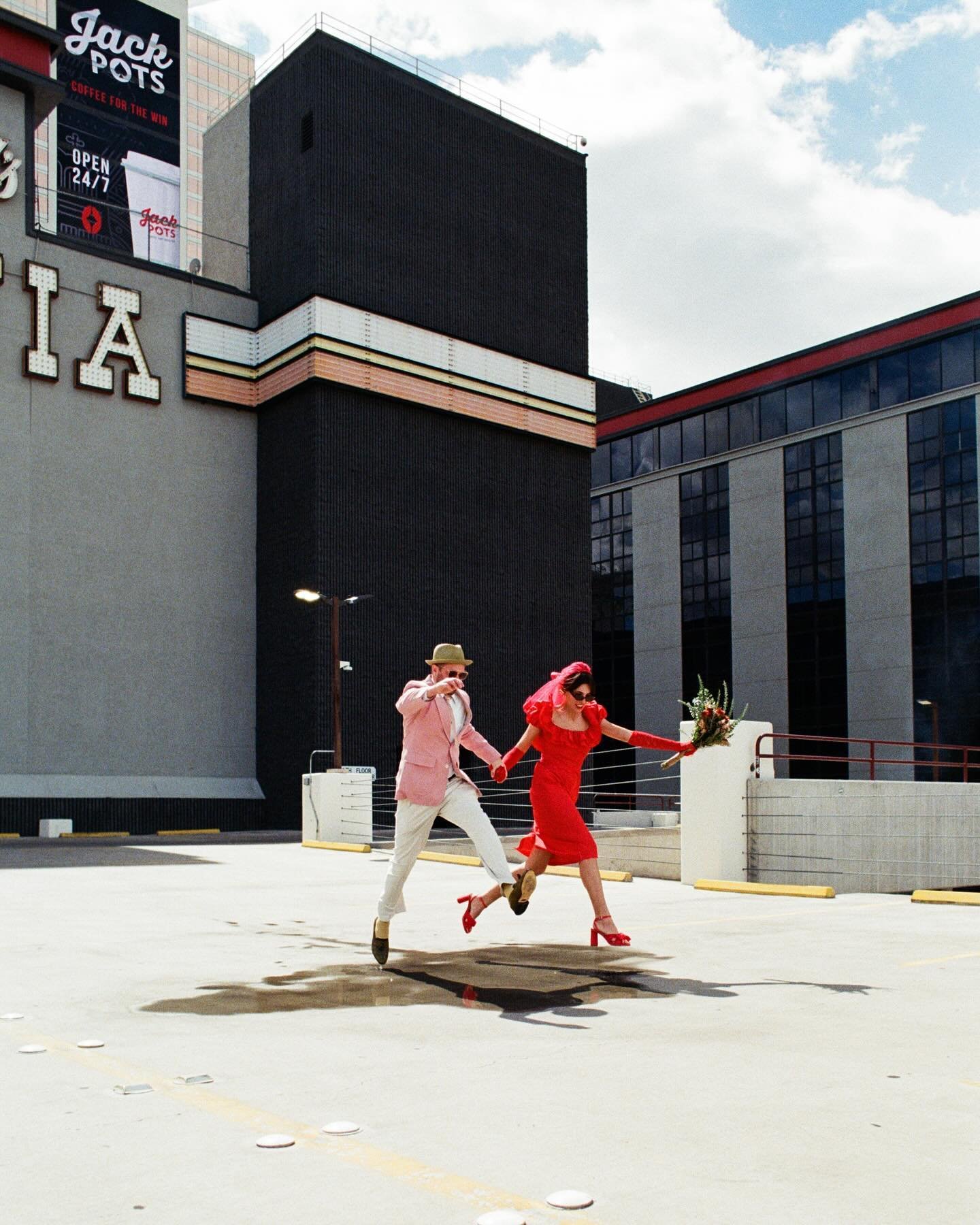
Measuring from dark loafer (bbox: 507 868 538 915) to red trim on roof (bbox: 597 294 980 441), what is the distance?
43.4m

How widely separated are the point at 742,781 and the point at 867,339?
3840cm

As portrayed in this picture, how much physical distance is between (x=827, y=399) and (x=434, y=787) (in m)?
46.4

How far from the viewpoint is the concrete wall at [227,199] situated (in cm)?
3972

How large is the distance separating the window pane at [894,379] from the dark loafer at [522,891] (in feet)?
144

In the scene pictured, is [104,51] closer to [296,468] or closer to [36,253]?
[36,253]

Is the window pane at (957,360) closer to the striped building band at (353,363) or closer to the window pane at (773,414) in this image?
the window pane at (773,414)

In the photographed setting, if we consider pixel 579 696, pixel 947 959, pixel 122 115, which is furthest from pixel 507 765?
pixel 122 115

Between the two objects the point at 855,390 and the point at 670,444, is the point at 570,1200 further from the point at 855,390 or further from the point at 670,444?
the point at 670,444

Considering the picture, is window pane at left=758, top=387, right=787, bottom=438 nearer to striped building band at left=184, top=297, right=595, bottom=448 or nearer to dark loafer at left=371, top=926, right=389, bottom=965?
striped building band at left=184, top=297, right=595, bottom=448

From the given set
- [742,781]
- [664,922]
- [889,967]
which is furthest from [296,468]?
[889,967]

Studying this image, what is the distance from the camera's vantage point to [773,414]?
5303 cm

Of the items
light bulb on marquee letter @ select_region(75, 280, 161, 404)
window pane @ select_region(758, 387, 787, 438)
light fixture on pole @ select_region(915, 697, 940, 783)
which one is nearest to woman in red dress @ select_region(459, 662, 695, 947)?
light bulb on marquee letter @ select_region(75, 280, 161, 404)

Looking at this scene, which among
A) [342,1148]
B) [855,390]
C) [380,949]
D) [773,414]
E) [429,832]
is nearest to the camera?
[342,1148]

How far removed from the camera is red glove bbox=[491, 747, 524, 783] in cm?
805
